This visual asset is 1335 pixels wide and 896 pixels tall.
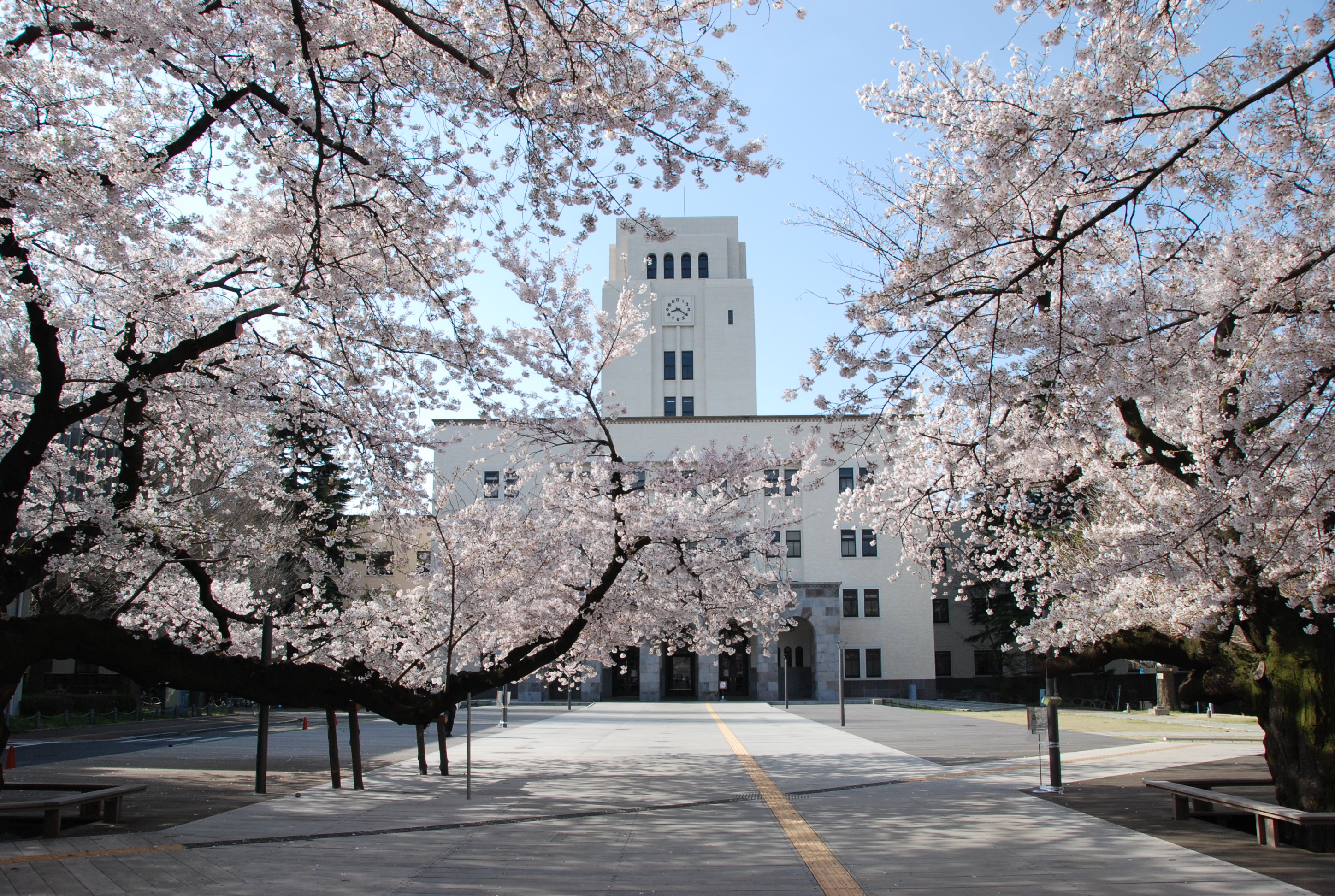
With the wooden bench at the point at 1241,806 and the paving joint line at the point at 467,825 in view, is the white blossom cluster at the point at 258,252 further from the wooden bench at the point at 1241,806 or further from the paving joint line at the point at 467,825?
the wooden bench at the point at 1241,806

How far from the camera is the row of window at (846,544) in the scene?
1911 inches

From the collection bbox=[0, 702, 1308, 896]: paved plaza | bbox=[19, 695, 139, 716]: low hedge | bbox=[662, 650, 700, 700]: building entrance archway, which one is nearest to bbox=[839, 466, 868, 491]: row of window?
bbox=[662, 650, 700, 700]: building entrance archway

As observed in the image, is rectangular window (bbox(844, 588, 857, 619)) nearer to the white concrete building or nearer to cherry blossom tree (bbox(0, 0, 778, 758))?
the white concrete building

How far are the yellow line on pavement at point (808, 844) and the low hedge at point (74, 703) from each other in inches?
1044

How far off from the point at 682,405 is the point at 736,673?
59.5ft

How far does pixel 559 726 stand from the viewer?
26.2m

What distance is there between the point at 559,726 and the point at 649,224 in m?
21.9

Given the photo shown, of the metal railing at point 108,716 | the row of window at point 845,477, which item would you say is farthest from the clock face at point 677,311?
the metal railing at point 108,716

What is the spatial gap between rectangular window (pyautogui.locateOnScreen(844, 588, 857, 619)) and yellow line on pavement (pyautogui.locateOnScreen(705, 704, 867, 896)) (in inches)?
1379

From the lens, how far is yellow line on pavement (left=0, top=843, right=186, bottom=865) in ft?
24.8

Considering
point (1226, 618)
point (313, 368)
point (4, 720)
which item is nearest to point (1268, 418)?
point (1226, 618)

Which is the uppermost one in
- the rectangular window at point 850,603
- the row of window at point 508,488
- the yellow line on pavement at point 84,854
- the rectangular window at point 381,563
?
the row of window at point 508,488

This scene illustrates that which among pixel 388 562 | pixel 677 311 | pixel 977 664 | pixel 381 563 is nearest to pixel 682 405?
pixel 677 311

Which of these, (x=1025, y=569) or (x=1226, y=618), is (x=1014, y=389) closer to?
(x=1226, y=618)
